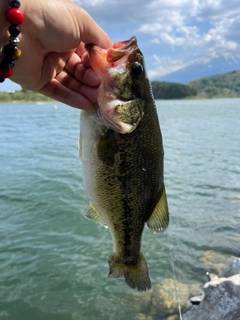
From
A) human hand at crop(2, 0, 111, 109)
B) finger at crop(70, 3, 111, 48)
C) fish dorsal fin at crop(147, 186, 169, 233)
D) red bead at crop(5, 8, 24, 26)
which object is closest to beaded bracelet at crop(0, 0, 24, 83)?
red bead at crop(5, 8, 24, 26)

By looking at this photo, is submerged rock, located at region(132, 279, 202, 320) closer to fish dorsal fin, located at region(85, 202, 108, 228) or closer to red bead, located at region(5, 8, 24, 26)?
fish dorsal fin, located at region(85, 202, 108, 228)

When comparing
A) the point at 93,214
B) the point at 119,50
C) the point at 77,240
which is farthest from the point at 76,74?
the point at 77,240

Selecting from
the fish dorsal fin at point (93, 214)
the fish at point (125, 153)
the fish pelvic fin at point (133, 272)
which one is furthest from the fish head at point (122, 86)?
the fish pelvic fin at point (133, 272)

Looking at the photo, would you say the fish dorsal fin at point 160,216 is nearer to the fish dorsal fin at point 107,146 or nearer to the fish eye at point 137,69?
the fish dorsal fin at point 107,146

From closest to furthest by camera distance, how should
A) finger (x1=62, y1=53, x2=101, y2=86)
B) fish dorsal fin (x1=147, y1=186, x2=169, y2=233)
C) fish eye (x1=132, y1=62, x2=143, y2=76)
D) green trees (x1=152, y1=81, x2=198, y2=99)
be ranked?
fish eye (x1=132, y1=62, x2=143, y2=76) → fish dorsal fin (x1=147, y1=186, x2=169, y2=233) → finger (x1=62, y1=53, x2=101, y2=86) → green trees (x1=152, y1=81, x2=198, y2=99)

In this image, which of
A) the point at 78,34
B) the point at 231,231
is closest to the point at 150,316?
the point at 231,231

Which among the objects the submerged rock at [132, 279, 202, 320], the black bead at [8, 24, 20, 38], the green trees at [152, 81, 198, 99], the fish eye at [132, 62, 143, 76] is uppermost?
the green trees at [152, 81, 198, 99]

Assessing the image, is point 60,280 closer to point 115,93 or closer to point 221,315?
point 221,315

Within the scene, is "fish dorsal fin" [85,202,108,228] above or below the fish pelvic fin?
above
